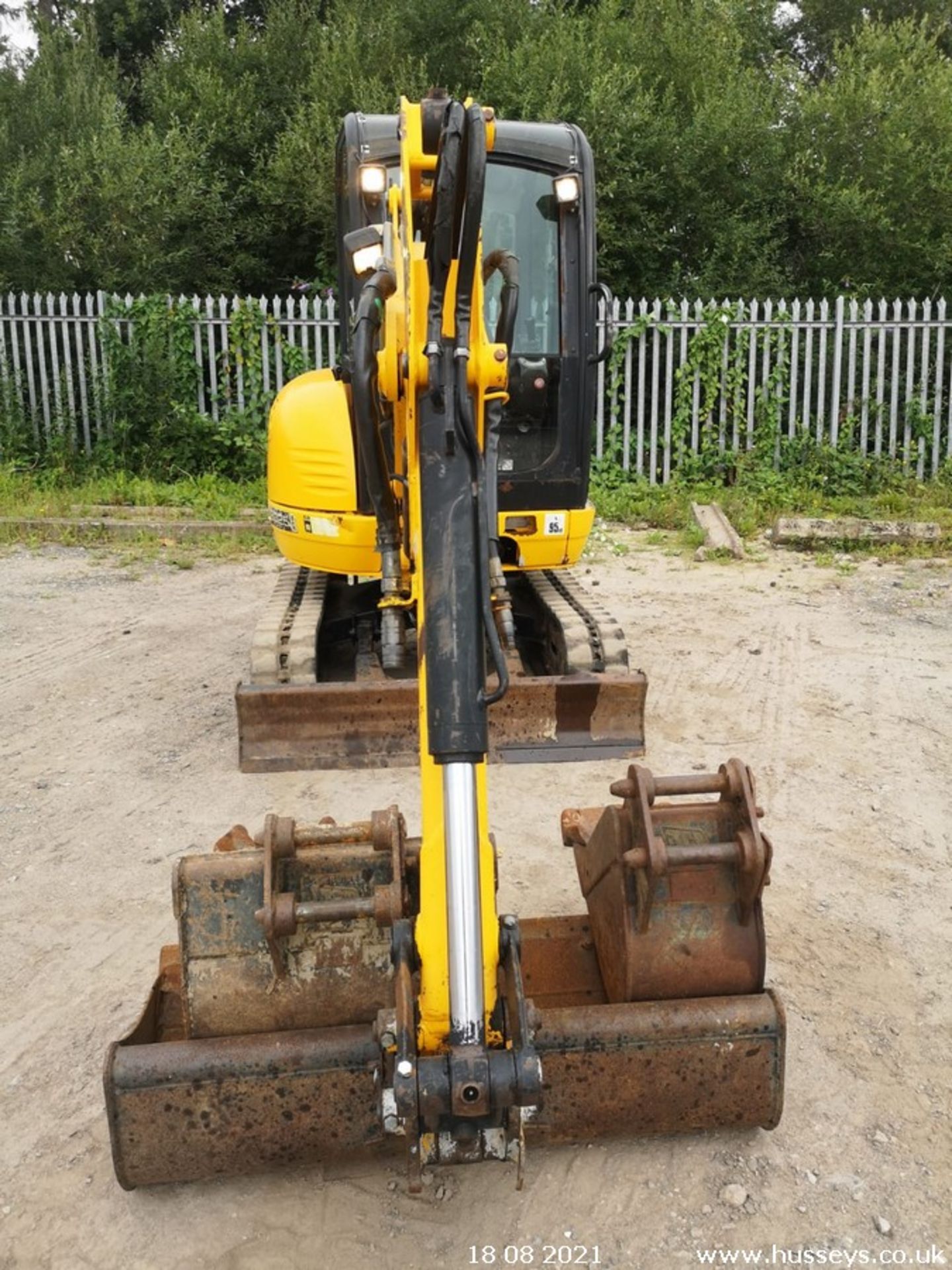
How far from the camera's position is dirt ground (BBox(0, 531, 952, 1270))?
2.30 m

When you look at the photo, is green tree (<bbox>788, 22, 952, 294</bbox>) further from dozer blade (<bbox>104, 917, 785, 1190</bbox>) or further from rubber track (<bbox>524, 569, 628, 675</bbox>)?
dozer blade (<bbox>104, 917, 785, 1190</bbox>)

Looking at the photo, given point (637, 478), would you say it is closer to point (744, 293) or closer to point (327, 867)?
point (744, 293)

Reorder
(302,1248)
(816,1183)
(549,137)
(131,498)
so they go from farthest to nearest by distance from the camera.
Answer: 1. (131,498)
2. (549,137)
3. (816,1183)
4. (302,1248)

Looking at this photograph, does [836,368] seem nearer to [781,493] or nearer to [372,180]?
[781,493]

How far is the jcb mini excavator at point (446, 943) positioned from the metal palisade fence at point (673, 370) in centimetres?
979

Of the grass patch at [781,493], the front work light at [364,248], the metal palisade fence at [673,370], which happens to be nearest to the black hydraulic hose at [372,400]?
the front work light at [364,248]

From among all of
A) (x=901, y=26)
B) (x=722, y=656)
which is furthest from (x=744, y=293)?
(x=722, y=656)

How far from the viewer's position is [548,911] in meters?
3.54

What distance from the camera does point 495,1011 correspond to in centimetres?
210

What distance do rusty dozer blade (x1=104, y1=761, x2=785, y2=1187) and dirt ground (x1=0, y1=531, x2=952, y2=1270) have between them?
0.40ft

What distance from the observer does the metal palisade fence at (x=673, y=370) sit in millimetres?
12195

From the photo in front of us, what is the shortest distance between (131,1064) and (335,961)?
0.44 metres

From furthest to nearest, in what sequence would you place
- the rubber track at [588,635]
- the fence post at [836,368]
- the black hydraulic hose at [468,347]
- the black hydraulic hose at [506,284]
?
1. the fence post at [836,368]
2. the rubber track at [588,635]
3. the black hydraulic hose at [506,284]
4. the black hydraulic hose at [468,347]

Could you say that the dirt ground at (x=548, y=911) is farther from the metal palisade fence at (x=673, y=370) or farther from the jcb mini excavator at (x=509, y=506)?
the metal palisade fence at (x=673, y=370)
